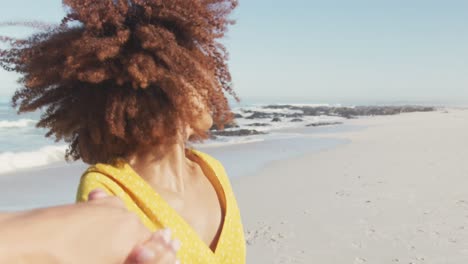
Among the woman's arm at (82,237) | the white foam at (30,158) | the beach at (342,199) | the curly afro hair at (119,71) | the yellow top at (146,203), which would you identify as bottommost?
the white foam at (30,158)

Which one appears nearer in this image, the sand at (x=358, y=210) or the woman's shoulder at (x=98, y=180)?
the woman's shoulder at (x=98, y=180)

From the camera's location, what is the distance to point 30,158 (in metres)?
14.3

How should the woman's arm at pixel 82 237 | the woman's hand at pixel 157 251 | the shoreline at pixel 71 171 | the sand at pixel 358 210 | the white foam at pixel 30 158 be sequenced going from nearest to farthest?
the woman's arm at pixel 82 237 → the woman's hand at pixel 157 251 → the sand at pixel 358 210 → the shoreline at pixel 71 171 → the white foam at pixel 30 158

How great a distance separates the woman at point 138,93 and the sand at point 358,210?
4.14 m

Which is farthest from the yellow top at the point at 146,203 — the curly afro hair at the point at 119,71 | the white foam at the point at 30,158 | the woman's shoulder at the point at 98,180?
the white foam at the point at 30,158

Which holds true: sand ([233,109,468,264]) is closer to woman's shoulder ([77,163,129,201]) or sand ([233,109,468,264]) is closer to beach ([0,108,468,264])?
beach ([0,108,468,264])

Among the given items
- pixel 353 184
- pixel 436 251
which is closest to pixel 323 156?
pixel 353 184

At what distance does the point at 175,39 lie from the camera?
1.80 meters

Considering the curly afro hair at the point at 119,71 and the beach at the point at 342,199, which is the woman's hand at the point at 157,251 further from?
the beach at the point at 342,199

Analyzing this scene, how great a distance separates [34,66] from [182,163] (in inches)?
25.9

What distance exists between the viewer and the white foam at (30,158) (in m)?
13.4

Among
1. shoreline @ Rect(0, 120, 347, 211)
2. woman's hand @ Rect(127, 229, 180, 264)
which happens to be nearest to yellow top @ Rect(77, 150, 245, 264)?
woman's hand @ Rect(127, 229, 180, 264)

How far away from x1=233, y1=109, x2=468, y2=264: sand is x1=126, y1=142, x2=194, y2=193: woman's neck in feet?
13.2

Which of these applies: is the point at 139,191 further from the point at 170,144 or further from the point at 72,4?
the point at 72,4
